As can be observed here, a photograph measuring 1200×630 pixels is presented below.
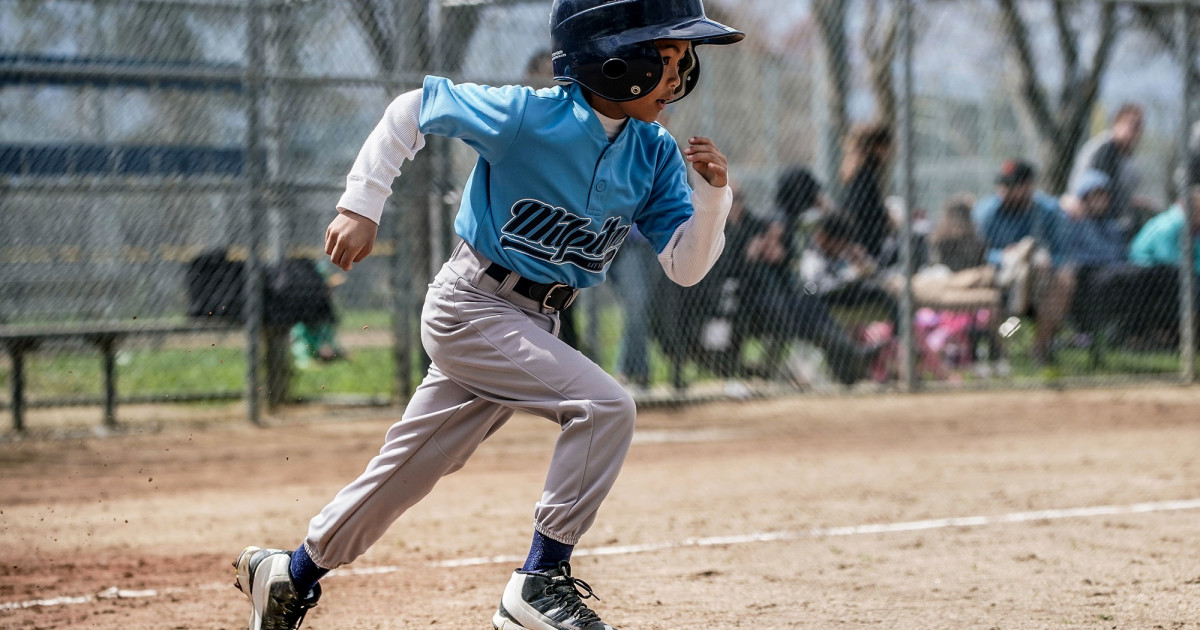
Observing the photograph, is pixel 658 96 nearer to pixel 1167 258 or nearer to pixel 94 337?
pixel 94 337

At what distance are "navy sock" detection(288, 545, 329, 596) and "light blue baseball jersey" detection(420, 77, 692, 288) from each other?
0.84 m

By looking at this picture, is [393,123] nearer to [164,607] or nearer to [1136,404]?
[164,607]

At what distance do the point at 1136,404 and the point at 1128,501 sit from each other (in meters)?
3.48

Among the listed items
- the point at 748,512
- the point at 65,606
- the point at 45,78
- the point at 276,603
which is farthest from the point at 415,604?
the point at 45,78

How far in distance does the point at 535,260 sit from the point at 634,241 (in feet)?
15.6

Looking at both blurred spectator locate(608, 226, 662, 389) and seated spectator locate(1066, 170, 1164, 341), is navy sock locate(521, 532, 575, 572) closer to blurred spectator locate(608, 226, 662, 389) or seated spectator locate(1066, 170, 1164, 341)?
blurred spectator locate(608, 226, 662, 389)

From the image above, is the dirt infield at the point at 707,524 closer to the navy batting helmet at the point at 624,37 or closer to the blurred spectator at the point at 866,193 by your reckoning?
the blurred spectator at the point at 866,193

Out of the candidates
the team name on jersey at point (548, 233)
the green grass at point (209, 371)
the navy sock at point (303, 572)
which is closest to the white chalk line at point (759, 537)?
the navy sock at point (303, 572)

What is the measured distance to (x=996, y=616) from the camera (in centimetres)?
324

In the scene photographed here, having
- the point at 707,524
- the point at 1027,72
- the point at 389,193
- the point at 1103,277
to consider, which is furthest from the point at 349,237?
the point at 1027,72

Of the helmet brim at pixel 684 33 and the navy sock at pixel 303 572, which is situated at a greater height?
the helmet brim at pixel 684 33

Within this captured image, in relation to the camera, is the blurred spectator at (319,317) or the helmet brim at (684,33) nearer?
the helmet brim at (684,33)

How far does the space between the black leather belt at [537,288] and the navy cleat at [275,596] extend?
33.1 inches

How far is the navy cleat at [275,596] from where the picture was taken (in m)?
2.92
